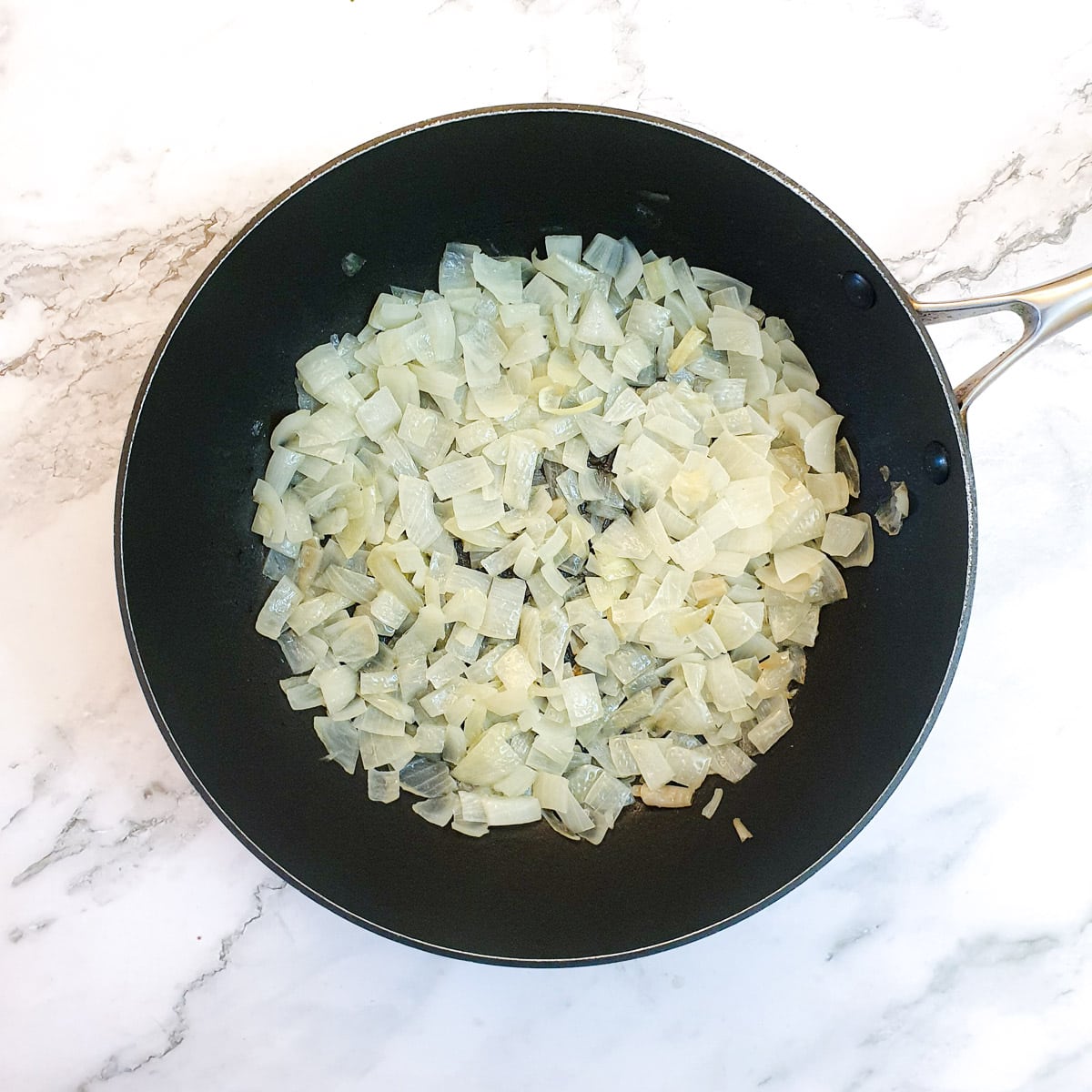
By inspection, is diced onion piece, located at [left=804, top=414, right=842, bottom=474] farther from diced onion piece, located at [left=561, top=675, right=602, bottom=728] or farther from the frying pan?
diced onion piece, located at [left=561, top=675, right=602, bottom=728]

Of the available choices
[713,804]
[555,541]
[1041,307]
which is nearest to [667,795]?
[713,804]

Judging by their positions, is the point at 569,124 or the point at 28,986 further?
the point at 28,986

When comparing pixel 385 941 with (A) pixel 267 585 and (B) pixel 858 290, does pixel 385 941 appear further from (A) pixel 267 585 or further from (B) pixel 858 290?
(B) pixel 858 290

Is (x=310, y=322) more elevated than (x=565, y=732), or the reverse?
(x=310, y=322)

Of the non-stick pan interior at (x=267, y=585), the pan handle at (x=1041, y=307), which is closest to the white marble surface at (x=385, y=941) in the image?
the non-stick pan interior at (x=267, y=585)

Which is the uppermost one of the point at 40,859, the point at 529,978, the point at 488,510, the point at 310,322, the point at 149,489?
the point at 310,322

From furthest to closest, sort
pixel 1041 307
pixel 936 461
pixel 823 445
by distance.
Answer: pixel 823 445
pixel 936 461
pixel 1041 307

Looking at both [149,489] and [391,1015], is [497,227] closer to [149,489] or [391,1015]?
[149,489]

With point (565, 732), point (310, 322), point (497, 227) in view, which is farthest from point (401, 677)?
point (497, 227)
